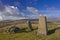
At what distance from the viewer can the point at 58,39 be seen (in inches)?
818

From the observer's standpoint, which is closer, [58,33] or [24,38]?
[24,38]

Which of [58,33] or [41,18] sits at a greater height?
[41,18]

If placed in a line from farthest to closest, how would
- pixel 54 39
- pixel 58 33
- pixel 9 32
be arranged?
pixel 9 32
pixel 58 33
pixel 54 39

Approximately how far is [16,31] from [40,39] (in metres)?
7.68

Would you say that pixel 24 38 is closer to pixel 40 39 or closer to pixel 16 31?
pixel 40 39

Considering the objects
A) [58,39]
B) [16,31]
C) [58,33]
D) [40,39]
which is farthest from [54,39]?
[16,31]

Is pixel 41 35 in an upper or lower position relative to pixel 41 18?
lower

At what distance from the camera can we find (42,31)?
79.1 ft

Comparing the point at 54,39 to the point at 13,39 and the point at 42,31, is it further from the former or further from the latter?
the point at 13,39

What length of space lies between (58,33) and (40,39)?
4259mm

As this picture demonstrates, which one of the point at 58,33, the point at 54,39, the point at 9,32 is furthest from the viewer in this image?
the point at 9,32

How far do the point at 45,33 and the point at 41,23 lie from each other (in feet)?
5.76

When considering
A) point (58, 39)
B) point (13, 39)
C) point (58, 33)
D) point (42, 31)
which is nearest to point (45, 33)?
point (42, 31)

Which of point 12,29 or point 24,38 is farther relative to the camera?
point 12,29
